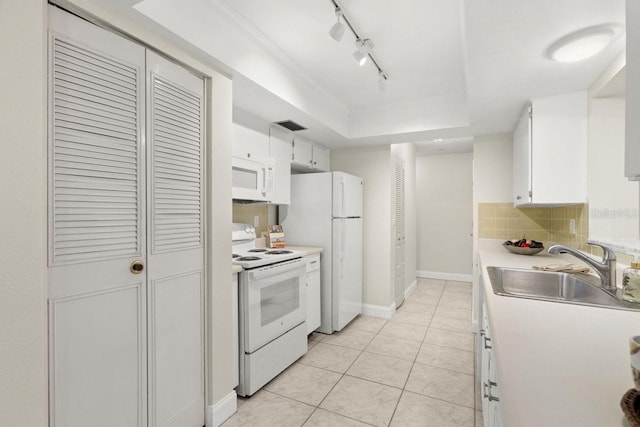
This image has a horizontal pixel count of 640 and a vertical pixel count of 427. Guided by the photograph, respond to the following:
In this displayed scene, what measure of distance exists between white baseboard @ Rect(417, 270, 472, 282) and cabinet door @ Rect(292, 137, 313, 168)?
11.8 ft

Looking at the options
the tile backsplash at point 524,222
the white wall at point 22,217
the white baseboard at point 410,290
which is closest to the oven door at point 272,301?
the white wall at point 22,217

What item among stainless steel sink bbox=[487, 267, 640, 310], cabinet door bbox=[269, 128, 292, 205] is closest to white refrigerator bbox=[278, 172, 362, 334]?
cabinet door bbox=[269, 128, 292, 205]

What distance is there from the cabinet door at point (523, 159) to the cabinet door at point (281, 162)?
204 centimetres

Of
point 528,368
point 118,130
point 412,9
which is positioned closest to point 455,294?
point 412,9

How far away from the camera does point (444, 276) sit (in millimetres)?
5879

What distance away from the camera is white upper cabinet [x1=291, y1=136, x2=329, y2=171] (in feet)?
11.1

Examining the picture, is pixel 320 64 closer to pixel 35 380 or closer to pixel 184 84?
pixel 184 84

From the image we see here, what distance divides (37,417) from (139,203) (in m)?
0.87

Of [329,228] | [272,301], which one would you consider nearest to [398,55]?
[329,228]

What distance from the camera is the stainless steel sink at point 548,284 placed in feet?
5.50

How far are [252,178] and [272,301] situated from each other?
100cm

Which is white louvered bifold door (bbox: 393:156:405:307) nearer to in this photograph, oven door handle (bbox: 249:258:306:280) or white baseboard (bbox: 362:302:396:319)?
white baseboard (bbox: 362:302:396:319)

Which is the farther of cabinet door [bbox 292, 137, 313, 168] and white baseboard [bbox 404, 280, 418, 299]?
white baseboard [bbox 404, 280, 418, 299]

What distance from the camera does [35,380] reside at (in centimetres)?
110
